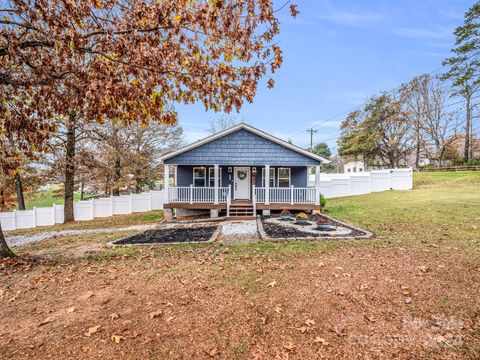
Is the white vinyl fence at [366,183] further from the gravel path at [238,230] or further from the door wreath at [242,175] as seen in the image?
the gravel path at [238,230]

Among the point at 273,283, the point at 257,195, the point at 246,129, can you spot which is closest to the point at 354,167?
the point at 257,195

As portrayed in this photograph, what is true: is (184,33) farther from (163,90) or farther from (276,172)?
(276,172)

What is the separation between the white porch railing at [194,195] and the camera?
14.7 meters

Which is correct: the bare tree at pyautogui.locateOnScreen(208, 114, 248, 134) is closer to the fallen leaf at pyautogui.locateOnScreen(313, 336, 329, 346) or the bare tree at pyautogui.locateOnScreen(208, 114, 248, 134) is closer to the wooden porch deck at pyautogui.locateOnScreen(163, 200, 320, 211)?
the wooden porch deck at pyautogui.locateOnScreen(163, 200, 320, 211)

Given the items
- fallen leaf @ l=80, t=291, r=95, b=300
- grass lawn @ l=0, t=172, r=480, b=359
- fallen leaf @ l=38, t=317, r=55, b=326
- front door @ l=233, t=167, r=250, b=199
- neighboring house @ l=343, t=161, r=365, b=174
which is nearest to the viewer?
grass lawn @ l=0, t=172, r=480, b=359

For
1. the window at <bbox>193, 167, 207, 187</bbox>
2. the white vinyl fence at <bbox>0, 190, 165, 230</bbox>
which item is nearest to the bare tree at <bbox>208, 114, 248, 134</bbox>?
the white vinyl fence at <bbox>0, 190, 165, 230</bbox>

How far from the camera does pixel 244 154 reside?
1475 centimetres

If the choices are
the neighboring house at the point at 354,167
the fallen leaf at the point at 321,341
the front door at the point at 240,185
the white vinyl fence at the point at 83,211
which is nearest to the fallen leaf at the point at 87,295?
the fallen leaf at the point at 321,341

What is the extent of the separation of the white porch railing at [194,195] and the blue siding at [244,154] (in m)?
1.57

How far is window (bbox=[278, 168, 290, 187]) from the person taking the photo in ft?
54.5

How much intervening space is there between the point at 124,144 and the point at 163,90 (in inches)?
702

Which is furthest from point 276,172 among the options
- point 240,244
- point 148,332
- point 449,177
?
point 449,177

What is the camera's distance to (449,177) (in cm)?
2342

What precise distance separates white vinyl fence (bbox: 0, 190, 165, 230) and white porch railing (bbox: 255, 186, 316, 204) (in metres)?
9.86
